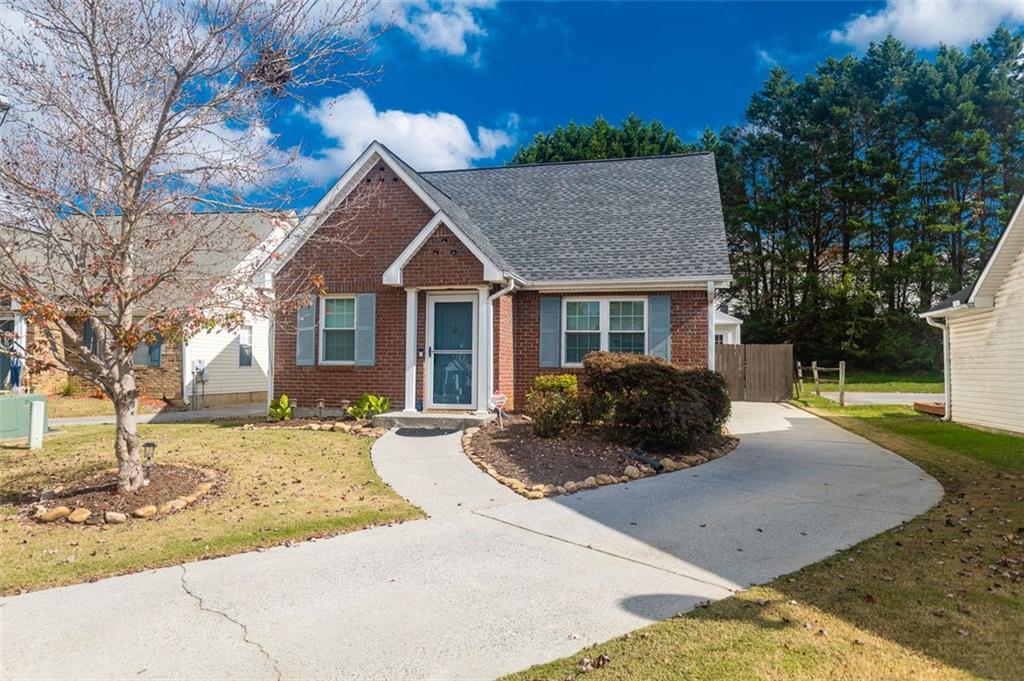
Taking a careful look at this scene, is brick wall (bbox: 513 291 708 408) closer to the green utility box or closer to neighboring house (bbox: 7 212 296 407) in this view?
neighboring house (bbox: 7 212 296 407)

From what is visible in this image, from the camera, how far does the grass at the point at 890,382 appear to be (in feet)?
90.8

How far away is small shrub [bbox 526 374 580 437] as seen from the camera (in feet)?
32.8

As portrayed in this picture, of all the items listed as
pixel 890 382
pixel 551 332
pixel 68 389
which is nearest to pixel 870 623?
pixel 551 332

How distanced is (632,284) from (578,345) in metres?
1.79

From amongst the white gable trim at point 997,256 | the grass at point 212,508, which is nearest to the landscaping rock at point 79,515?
the grass at point 212,508

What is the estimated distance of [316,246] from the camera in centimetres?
1388

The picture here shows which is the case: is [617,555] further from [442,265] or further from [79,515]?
[442,265]

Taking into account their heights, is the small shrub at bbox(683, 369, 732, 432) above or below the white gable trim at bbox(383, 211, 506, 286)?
below

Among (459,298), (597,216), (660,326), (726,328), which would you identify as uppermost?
(597,216)

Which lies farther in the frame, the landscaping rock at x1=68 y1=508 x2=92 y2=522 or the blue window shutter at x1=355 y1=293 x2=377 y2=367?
the blue window shutter at x1=355 y1=293 x2=377 y2=367

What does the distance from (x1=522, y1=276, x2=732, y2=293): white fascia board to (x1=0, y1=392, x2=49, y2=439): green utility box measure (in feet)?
32.7

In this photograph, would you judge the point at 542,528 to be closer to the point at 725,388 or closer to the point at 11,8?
the point at 725,388

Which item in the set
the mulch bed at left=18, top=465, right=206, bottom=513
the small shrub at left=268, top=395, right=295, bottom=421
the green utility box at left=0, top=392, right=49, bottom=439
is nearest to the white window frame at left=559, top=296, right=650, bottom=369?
the small shrub at left=268, top=395, right=295, bottom=421

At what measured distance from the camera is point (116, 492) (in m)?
7.02
